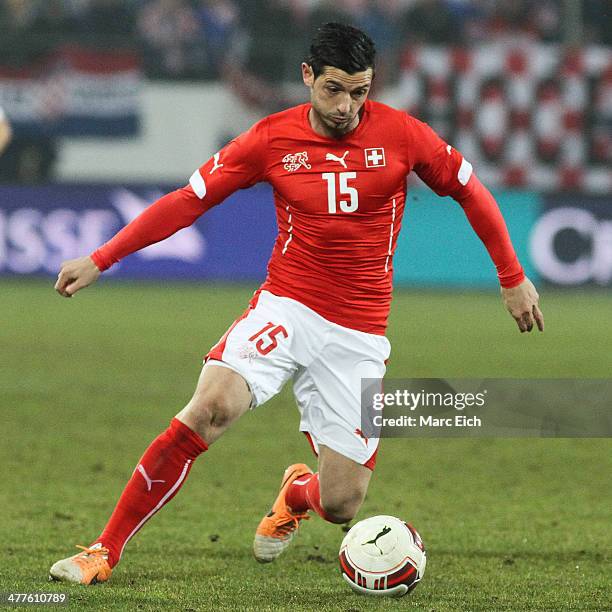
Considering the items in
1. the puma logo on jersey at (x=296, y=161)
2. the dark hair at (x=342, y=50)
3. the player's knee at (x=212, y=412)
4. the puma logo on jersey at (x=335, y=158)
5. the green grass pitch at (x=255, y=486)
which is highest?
the dark hair at (x=342, y=50)

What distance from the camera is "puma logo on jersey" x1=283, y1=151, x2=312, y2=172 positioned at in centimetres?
475

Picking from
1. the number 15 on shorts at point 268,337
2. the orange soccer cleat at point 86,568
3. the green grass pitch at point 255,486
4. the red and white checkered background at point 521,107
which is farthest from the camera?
the red and white checkered background at point 521,107

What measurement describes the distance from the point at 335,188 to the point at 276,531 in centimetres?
133

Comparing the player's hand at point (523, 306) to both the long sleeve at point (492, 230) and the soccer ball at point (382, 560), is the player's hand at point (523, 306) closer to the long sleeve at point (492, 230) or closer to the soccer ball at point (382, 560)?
the long sleeve at point (492, 230)

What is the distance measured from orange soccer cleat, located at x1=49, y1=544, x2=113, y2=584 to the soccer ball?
80cm

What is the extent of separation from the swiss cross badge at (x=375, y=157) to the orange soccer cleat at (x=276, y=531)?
54.7 inches

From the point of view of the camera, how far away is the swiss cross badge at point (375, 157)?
15.5ft

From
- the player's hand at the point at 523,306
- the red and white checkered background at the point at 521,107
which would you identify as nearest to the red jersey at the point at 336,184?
the player's hand at the point at 523,306

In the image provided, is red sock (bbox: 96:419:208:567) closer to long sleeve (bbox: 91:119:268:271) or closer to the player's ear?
long sleeve (bbox: 91:119:268:271)

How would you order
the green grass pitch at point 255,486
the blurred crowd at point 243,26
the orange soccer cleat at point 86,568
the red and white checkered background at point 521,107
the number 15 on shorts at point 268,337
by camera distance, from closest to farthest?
the orange soccer cleat at point 86,568, the green grass pitch at point 255,486, the number 15 on shorts at point 268,337, the blurred crowd at point 243,26, the red and white checkered background at point 521,107

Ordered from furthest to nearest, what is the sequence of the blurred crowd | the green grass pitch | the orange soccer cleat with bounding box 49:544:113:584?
the blurred crowd < the green grass pitch < the orange soccer cleat with bounding box 49:544:113:584

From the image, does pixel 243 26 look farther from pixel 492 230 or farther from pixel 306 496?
pixel 492 230

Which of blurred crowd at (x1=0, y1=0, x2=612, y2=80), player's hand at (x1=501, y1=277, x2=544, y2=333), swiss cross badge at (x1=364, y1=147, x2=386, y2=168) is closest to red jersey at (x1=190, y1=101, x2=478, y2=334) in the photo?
swiss cross badge at (x1=364, y1=147, x2=386, y2=168)

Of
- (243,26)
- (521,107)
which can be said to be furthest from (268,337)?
(521,107)
